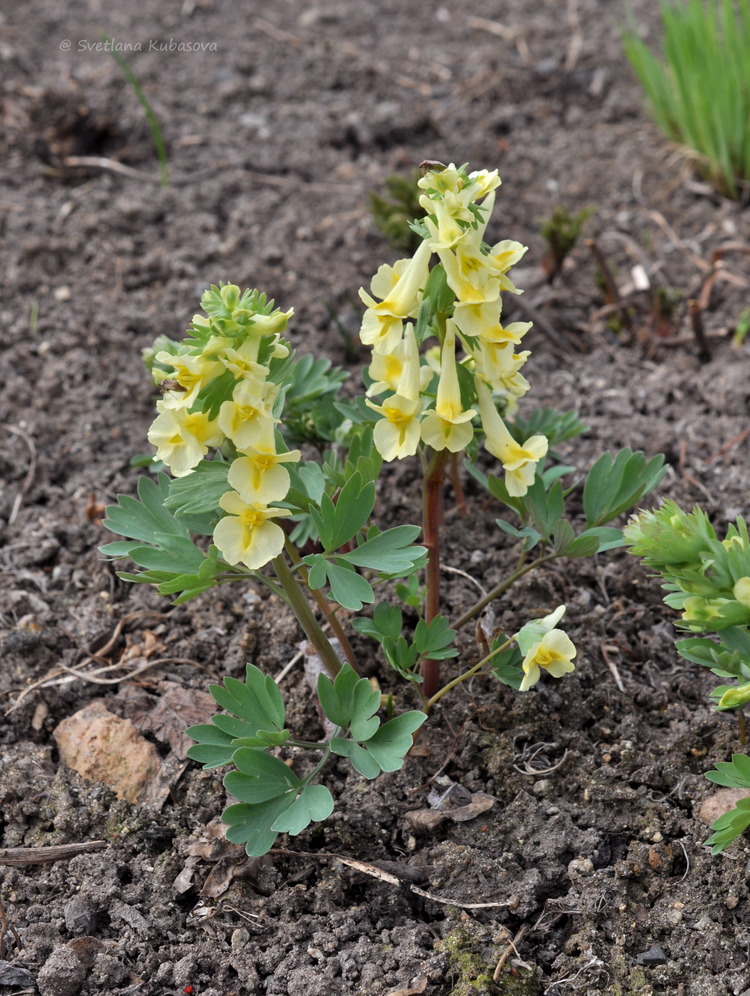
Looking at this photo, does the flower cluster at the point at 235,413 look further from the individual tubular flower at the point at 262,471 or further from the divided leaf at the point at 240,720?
the divided leaf at the point at 240,720

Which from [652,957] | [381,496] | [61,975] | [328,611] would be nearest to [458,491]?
[381,496]

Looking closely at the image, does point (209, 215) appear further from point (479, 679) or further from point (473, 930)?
point (473, 930)

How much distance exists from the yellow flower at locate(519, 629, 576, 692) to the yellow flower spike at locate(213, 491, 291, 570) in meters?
0.52

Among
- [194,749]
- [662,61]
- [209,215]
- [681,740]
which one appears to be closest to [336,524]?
[194,749]

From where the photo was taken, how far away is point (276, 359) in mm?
1785

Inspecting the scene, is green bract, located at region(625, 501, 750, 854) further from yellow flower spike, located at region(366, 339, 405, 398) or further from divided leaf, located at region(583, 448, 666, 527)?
yellow flower spike, located at region(366, 339, 405, 398)

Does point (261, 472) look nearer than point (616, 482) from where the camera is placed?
Yes

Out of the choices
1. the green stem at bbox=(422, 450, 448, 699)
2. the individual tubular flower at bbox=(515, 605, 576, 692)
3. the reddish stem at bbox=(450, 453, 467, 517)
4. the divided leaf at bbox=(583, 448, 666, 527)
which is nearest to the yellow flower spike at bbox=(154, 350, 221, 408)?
the green stem at bbox=(422, 450, 448, 699)

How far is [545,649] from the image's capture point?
1.73 m

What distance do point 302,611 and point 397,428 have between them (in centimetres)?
43

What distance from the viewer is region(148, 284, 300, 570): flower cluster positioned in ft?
5.18

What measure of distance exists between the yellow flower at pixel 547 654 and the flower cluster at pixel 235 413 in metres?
0.53

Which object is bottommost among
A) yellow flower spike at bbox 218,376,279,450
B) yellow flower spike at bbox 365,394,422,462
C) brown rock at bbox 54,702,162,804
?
brown rock at bbox 54,702,162,804

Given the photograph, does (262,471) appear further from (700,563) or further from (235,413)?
(700,563)
